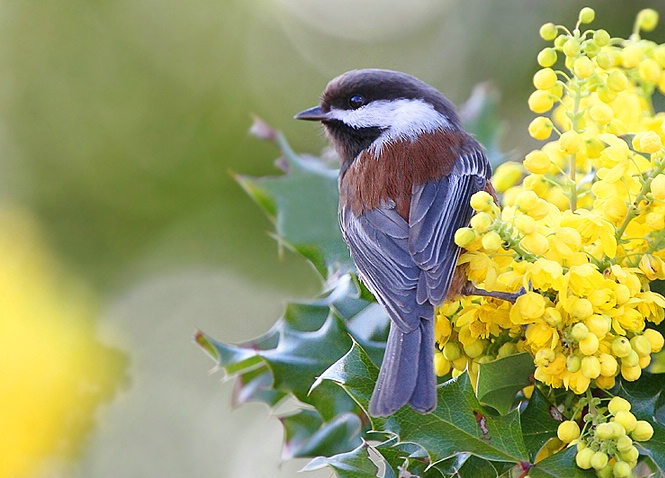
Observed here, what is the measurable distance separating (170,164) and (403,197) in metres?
2.79

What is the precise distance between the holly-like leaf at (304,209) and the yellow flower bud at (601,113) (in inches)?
33.3

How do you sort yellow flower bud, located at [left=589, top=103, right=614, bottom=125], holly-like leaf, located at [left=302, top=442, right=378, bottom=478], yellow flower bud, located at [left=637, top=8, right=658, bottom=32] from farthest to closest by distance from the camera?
yellow flower bud, located at [left=637, top=8, right=658, bottom=32], yellow flower bud, located at [left=589, top=103, right=614, bottom=125], holly-like leaf, located at [left=302, top=442, right=378, bottom=478]

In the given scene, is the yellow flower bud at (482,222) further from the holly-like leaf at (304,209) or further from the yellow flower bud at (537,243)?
the holly-like leaf at (304,209)

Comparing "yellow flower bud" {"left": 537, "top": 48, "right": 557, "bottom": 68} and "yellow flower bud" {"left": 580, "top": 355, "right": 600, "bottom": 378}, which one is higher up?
"yellow flower bud" {"left": 537, "top": 48, "right": 557, "bottom": 68}

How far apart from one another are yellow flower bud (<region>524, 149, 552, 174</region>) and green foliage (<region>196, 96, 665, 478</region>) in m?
0.44

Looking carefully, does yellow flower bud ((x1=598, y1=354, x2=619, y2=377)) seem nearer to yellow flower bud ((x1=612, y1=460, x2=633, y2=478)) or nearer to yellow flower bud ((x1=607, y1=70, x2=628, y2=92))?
yellow flower bud ((x1=612, y1=460, x2=633, y2=478))

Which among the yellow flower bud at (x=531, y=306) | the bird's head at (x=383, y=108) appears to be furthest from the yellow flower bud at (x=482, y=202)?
the bird's head at (x=383, y=108)

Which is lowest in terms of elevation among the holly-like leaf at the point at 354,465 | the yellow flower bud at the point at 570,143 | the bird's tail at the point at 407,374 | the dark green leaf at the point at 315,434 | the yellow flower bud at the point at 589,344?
the dark green leaf at the point at 315,434

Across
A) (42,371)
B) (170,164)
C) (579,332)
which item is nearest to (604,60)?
(579,332)

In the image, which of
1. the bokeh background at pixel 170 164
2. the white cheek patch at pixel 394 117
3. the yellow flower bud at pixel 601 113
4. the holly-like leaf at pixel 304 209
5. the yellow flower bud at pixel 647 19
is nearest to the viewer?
the yellow flower bud at pixel 601 113

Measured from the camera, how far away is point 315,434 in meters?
2.31

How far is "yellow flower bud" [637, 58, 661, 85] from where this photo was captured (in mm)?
2203

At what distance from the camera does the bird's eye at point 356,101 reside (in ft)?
9.98

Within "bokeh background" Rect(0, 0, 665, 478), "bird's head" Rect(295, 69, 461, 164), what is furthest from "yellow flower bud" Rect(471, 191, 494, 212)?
"bokeh background" Rect(0, 0, 665, 478)
